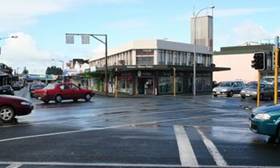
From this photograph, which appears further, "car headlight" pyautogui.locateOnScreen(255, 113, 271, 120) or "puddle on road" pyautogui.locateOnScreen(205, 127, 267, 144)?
"puddle on road" pyautogui.locateOnScreen(205, 127, 267, 144)

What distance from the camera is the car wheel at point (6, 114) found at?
19.1 metres

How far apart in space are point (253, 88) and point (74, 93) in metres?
14.8

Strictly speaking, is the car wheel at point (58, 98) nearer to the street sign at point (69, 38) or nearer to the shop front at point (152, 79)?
the street sign at point (69, 38)

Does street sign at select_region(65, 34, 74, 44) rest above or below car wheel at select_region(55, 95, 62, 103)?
above

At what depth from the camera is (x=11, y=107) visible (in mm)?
19359

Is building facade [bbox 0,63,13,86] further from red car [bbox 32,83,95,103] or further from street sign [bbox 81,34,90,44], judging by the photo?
red car [bbox 32,83,95,103]

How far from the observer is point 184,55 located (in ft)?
239

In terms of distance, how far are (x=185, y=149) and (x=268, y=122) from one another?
2.29 meters

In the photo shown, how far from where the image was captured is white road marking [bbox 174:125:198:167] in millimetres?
10055

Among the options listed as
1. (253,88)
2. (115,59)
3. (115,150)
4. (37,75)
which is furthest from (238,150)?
(37,75)

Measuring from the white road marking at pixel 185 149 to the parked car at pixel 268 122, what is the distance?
1.72 meters

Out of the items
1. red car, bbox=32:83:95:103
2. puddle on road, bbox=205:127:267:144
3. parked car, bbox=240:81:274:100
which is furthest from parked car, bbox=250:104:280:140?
parked car, bbox=240:81:274:100

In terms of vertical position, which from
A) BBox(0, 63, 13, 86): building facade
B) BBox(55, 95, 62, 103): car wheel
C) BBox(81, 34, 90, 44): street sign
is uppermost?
BBox(81, 34, 90, 44): street sign

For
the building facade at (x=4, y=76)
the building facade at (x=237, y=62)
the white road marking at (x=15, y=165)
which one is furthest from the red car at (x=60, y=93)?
the building facade at (x=237, y=62)
